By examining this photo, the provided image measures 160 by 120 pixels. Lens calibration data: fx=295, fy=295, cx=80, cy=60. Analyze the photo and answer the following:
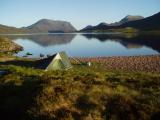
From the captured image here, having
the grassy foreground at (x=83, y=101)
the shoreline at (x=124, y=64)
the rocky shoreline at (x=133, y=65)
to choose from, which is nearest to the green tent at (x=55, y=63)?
the shoreline at (x=124, y=64)

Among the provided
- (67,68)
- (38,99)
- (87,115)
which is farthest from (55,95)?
(67,68)

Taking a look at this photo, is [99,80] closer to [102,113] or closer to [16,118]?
[102,113]

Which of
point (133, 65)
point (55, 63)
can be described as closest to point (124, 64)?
point (133, 65)

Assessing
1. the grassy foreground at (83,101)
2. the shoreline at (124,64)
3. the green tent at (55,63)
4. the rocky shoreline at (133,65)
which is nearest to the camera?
the grassy foreground at (83,101)

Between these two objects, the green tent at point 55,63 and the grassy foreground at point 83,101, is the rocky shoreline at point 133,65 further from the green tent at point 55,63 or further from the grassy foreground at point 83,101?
the grassy foreground at point 83,101

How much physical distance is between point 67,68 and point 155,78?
75.2ft

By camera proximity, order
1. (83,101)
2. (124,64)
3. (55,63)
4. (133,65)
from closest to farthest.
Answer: (83,101) → (55,63) → (133,65) → (124,64)

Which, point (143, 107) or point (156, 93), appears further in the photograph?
point (156, 93)

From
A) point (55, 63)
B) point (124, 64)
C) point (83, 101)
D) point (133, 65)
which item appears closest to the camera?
point (83, 101)

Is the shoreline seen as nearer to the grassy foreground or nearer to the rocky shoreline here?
the rocky shoreline

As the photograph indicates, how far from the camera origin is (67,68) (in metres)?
42.2

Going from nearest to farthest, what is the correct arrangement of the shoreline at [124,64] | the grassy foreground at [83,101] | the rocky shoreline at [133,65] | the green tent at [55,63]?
the grassy foreground at [83,101] → the green tent at [55,63] → the shoreline at [124,64] → the rocky shoreline at [133,65]

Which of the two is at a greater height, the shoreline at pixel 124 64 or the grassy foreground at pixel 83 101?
the grassy foreground at pixel 83 101

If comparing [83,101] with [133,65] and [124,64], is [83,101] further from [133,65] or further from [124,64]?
[124,64]
